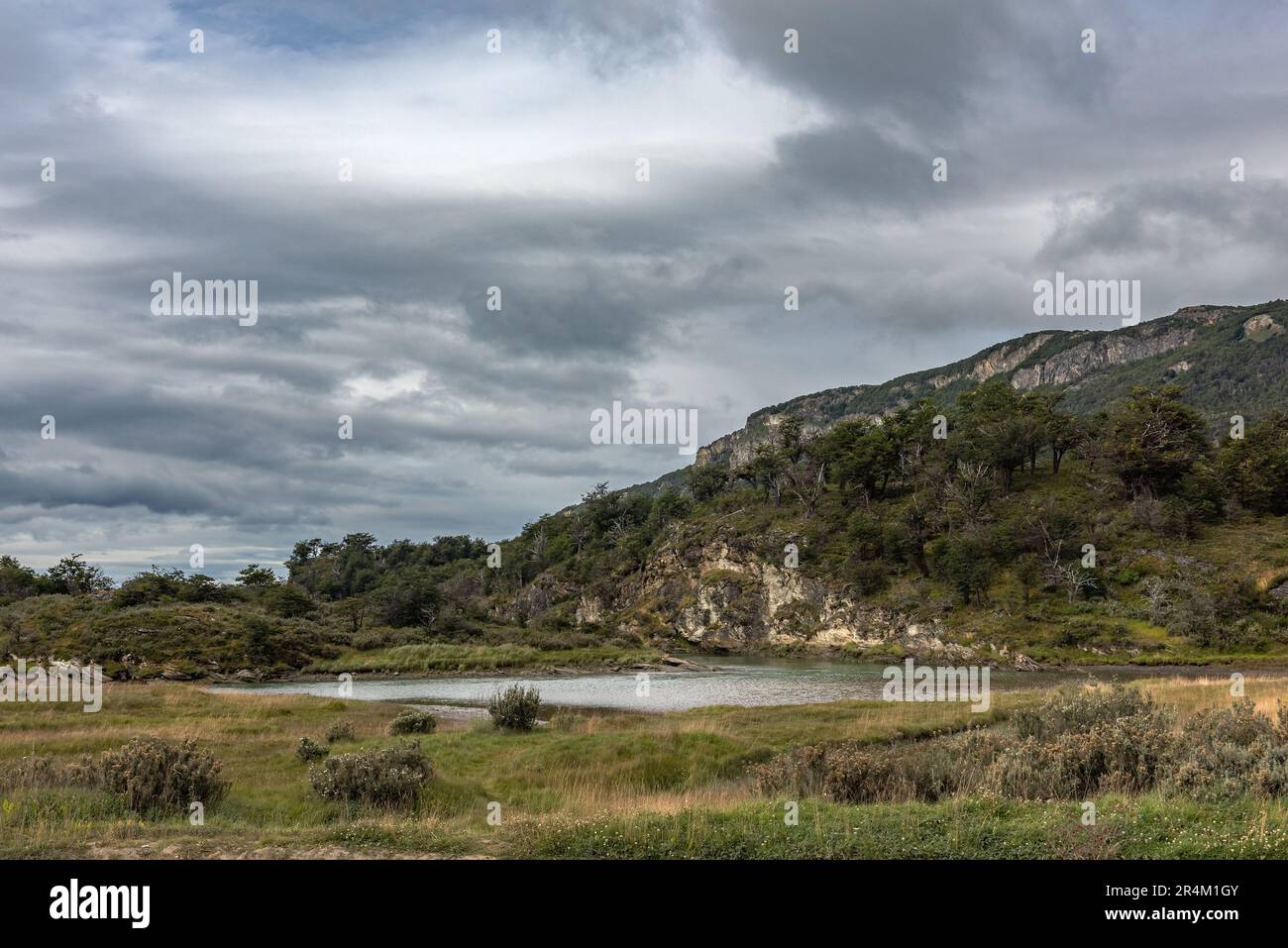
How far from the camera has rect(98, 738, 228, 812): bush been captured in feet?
48.4

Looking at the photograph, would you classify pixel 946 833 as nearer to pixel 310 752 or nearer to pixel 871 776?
pixel 871 776

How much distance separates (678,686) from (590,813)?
48315mm

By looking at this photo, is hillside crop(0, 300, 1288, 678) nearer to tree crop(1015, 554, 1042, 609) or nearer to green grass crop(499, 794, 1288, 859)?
tree crop(1015, 554, 1042, 609)

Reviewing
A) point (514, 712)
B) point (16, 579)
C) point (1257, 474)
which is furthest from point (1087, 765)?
point (16, 579)

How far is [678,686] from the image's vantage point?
6266 centimetres

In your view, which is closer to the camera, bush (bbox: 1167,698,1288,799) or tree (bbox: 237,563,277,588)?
bush (bbox: 1167,698,1288,799)

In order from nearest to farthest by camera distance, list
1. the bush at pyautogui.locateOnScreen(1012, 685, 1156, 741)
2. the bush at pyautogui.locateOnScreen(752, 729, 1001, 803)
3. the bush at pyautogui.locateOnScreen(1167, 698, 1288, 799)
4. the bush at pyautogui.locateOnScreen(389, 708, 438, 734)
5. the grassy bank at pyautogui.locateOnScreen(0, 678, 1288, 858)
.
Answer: the grassy bank at pyautogui.locateOnScreen(0, 678, 1288, 858), the bush at pyautogui.locateOnScreen(1167, 698, 1288, 799), the bush at pyautogui.locateOnScreen(752, 729, 1001, 803), the bush at pyautogui.locateOnScreen(1012, 685, 1156, 741), the bush at pyautogui.locateOnScreen(389, 708, 438, 734)

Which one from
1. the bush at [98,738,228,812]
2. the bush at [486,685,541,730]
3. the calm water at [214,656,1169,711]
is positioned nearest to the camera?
the bush at [98,738,228,812]

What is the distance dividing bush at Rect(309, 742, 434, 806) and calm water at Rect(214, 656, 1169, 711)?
28.5 meters

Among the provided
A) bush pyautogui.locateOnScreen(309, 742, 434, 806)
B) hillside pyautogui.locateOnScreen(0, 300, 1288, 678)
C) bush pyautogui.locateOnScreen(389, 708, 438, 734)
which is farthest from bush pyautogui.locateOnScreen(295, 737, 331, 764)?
hillside pyautogui.locateOnScreen(0, 300, 1288, 678)

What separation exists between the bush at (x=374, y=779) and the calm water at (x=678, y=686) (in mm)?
28531

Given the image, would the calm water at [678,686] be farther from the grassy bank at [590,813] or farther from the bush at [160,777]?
the bush at [160,777]
